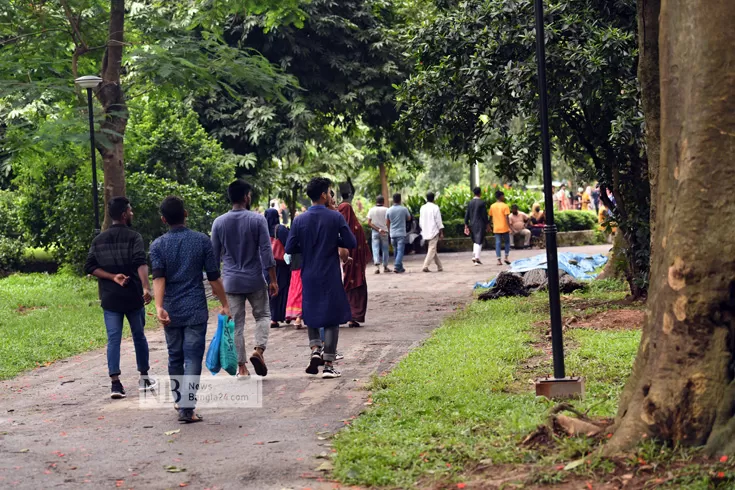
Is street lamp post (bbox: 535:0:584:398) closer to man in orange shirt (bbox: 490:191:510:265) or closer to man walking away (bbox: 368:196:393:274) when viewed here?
man walking away (bbox: 368:196:393:274)

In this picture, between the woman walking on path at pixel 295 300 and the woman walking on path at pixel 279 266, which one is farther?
the woman walking on path at pixel 279 266

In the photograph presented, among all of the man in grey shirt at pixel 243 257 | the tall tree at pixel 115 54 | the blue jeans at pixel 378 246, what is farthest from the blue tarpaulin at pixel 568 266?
the man in grey shirt at pixel 243 257

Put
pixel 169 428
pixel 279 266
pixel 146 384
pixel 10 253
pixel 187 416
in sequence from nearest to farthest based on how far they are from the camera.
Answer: pixel 169 428 < pixel 187 416 < pixel 146 384 < pixel 279 266 < pixel 10 253

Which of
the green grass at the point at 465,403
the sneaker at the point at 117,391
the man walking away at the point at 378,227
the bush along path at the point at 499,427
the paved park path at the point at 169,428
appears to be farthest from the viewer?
the man walking away at the point at 378,227

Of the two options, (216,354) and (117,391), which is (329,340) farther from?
(117,391)

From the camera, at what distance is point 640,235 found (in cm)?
1411

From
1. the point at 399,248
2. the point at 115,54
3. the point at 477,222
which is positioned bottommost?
the point at 399,248

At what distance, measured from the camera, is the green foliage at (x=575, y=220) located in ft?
110

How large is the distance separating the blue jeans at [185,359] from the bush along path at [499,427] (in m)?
1.41

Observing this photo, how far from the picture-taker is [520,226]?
3123cm

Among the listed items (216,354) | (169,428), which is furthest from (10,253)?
(169,428)

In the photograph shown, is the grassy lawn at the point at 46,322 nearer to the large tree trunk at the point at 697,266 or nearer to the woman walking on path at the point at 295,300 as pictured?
the woman walking on path at the point at 295,300

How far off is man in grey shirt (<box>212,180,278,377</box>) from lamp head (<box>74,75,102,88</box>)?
7466mm

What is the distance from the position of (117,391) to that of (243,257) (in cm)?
165
